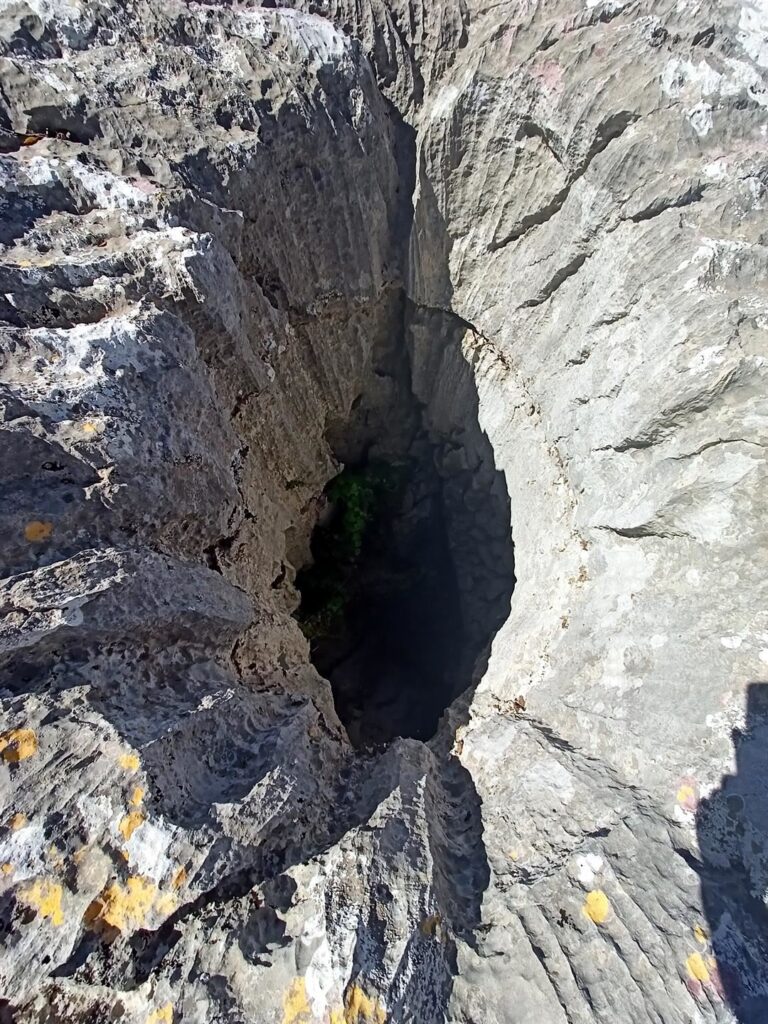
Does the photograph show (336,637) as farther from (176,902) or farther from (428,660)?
(176,902)

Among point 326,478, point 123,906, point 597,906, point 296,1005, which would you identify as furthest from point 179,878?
point 326,478

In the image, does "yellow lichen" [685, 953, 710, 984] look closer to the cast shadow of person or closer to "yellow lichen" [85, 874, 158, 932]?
the cast shadow of person

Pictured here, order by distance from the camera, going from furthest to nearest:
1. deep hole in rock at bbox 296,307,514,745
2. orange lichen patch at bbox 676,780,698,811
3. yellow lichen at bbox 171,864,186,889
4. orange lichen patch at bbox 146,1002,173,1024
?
deep hole in rock at bbox 296,307,514,745 < orange lichen patch at bbox 676,780,698,811 < yellow lichen at bbox 171,864,186,889 < orange lichen patch at bbox 146,1002,173,1024

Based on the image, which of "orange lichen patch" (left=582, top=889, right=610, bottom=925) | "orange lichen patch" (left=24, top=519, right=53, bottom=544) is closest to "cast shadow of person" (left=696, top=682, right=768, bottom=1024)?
"orange lichen patch" (left=582, top=889, right=610, bottom=925)

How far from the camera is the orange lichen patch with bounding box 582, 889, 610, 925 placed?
275cm

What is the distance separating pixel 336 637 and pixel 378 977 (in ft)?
16.9

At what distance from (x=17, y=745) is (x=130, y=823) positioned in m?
0.62

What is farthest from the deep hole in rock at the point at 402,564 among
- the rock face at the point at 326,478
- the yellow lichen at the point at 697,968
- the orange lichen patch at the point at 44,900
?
the orange lichen patch at the point at 44,900

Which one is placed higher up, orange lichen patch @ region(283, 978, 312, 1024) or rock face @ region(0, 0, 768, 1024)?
rock face @ region(0, 0, 768, 1024)

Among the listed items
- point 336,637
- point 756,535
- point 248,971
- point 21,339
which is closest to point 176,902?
point 248,971

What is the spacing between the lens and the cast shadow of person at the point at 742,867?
2.50m

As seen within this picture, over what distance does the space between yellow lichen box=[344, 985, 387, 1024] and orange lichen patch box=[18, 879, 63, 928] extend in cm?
123

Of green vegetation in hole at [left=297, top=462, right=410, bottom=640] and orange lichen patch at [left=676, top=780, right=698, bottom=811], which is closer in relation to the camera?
orange lichen patch at [left=676, top=780, right=698, bottom=811]

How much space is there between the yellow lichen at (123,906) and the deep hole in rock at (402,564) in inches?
165
